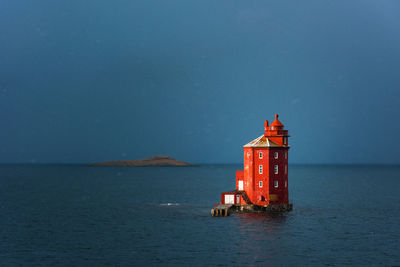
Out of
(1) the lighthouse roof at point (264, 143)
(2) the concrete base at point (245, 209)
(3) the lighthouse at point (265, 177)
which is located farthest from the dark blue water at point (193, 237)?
(1) the lighthouse roof at point (264, 143)

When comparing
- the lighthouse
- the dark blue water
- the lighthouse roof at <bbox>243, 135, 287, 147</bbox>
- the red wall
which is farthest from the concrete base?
the lighthouse roof at <bbox>243, 135, 287, 147</bbox>

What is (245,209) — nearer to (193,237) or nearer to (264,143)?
(264,143)

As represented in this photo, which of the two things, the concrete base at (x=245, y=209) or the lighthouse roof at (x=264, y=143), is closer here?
the concrete base at (x=245, y=209)

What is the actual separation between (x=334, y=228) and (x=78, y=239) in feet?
116

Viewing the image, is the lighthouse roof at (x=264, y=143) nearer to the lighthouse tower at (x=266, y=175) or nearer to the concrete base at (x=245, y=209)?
the lighthouse tower at (x=266, y=175)

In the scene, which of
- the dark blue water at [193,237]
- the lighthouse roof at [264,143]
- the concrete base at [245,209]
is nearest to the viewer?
the dark blue water at [193,237]

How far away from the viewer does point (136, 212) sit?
Answer: 282 ft

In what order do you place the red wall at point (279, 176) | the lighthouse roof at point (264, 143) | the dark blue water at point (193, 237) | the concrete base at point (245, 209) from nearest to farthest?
the dark blue water at point (193, 237) < the red wall at point (279, 176) < the concrete base at point (245, 209) < the lighthouse roof at point (264, 143)

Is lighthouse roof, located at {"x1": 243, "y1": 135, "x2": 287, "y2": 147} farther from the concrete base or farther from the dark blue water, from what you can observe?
the dark blue water

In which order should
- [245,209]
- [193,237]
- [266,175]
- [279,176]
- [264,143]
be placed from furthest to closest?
[245,209], [264,143], [279,176], [266,175], [193,237]

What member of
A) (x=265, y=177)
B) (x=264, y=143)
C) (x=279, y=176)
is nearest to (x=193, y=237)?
(x=265, y=177)

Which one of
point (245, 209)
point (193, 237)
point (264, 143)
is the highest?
point (264, 143)

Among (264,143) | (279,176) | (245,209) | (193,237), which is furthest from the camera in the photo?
(245,209)

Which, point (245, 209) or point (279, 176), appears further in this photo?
point (245, 209)
